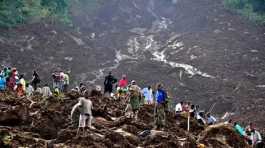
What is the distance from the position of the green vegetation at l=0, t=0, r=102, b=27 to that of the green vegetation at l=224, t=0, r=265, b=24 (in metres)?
19.4

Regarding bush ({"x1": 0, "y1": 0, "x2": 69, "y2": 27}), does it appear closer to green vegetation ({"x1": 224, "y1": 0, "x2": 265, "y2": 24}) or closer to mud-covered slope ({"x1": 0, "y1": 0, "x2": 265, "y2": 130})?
mud-covered slope ({"x1": 0, "y1": 0, "x2": 265, "y2": 130})

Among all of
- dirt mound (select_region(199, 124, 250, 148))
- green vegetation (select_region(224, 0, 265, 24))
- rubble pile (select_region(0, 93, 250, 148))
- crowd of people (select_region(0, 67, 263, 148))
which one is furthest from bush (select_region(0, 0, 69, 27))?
dirt mound (select_region(199, 124, 250, 148))

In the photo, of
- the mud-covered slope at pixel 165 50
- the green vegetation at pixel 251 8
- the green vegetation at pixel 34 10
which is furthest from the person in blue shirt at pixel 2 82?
the green vegetation at pixel 251 8

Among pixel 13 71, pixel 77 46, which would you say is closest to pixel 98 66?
pixel 77 46

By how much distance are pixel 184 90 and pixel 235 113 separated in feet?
21.9

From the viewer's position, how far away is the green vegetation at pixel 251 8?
5550cm

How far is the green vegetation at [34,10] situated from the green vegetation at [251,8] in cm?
1937

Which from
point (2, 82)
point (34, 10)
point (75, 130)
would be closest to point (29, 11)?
point (34, 10)

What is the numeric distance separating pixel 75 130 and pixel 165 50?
38148 millimetres

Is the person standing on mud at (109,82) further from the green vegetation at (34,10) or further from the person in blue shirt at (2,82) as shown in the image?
the green vegetation at (34,10)

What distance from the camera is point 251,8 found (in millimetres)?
57375

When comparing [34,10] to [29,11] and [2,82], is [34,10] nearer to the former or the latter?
[29,11]

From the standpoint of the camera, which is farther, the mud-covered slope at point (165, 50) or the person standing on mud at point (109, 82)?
the mud-covered slope at point (165, 50)

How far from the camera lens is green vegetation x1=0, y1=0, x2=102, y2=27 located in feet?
148
